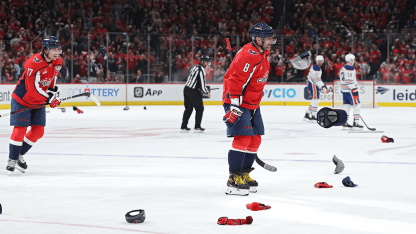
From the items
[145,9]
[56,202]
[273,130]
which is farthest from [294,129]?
[145,9]

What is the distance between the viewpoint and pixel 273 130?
10.6 m

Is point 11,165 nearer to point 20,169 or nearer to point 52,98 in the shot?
point 20,169

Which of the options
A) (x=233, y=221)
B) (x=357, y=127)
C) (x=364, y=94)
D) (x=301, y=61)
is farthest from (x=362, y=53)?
(x=233, y=221)

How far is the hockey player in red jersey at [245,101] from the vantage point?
448 cm

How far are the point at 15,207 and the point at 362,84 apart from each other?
15721 mm

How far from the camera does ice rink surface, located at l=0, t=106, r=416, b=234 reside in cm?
347

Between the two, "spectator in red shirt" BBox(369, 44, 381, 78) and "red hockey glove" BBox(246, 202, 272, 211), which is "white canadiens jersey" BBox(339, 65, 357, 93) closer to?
"red hockey glove" BBox(246, 202, 272, 211)

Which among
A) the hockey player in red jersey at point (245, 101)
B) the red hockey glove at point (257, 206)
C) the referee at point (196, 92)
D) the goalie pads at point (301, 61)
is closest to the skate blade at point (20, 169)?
the hockey player in red jersey at point (245, 101)

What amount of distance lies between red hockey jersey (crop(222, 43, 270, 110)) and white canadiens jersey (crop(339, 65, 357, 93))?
20.3 ft

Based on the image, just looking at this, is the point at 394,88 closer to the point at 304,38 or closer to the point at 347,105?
the point at 304,38

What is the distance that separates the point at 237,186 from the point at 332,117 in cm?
92

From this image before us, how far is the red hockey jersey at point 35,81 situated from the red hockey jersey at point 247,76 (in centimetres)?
201

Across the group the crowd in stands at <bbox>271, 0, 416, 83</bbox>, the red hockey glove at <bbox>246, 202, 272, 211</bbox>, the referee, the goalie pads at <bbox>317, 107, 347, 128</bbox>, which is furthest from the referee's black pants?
the crowd in stands at <bbox>271, 0, 416, 83</bbox>

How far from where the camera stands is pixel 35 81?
5566 mm
